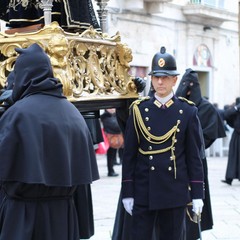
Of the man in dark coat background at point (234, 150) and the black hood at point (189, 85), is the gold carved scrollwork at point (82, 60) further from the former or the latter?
the man in dark coat background at point (234, 150)

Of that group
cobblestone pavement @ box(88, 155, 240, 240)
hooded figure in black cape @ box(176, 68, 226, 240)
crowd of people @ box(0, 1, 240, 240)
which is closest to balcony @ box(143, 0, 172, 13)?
cobblestone pavement @ box(88, 155, 240, 240)

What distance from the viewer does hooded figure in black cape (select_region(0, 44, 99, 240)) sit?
3699 mm

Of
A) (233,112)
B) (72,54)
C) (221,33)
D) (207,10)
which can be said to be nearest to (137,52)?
(207,10)

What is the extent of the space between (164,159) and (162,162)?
27 millimetres

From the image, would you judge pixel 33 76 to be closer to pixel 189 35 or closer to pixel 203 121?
pixel 203 121

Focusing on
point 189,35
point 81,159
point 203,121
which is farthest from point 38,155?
point 189,35

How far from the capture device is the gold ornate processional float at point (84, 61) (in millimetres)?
4680

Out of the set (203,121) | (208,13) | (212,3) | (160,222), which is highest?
(212,3)

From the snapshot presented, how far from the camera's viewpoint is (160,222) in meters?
4.71

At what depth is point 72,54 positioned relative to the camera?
5.00 meters

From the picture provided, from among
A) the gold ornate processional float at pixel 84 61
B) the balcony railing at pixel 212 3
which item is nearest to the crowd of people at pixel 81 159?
the gold ornate processional float at pixel 84 61

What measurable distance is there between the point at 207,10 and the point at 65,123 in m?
17.0

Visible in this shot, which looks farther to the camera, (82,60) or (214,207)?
(214,207)

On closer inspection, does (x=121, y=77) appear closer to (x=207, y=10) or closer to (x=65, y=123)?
(x=65, y=123)
